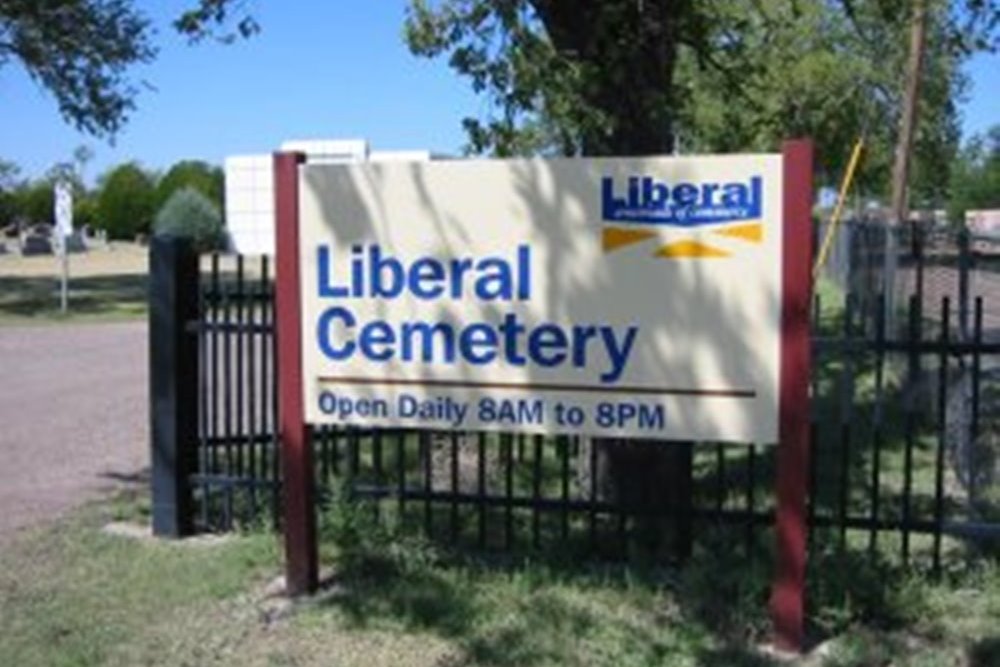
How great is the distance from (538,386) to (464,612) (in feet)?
3.12

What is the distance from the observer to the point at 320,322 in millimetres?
6387

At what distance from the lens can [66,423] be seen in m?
12.5

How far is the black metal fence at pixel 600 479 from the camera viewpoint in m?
6.53

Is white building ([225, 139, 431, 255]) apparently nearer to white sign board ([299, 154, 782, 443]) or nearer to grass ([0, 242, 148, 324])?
grass ([0, 242, 148, 324])

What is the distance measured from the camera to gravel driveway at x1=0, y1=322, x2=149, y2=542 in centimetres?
921

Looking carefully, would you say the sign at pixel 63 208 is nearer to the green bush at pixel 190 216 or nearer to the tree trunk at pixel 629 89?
the tree trunk at pixel 629 89

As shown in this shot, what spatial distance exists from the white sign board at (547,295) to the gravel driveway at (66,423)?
2731 millimetres

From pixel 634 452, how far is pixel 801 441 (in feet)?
5.41

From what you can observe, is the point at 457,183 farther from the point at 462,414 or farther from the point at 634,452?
the point at 634,452

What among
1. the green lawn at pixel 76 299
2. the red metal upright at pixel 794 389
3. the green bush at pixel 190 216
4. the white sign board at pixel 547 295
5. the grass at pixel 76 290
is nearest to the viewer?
the red metal upright at pixel 794 389

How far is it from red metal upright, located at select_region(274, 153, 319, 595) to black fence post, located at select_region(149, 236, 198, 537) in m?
1.27

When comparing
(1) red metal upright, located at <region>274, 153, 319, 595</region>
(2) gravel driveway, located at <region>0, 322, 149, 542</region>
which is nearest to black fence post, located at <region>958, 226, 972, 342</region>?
(1) red metal upright, located at <region>274, 153, 319, 595</region>

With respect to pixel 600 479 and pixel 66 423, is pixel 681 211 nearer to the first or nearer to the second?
pixel 600 479

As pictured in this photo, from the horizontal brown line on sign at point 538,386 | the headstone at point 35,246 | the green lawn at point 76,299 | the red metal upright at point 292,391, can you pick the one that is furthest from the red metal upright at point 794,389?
the headstone at point 35,246
